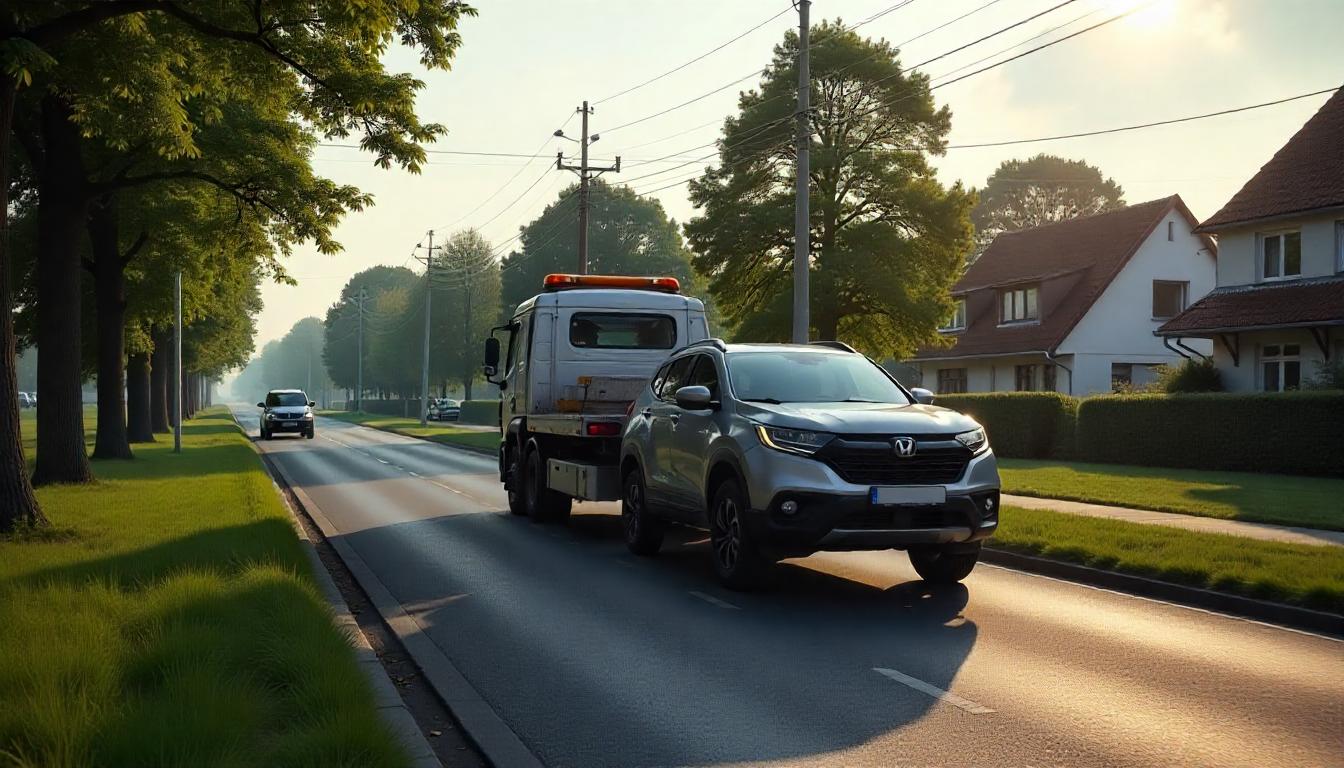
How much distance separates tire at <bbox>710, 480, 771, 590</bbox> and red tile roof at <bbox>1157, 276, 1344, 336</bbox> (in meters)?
22.1

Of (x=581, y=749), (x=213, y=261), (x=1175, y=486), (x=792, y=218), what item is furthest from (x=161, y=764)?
(x=792, y=218)

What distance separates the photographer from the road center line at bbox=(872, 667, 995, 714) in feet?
20.8

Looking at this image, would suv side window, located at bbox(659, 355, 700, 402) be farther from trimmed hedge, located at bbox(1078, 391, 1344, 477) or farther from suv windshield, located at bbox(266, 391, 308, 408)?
suv windshield, located at bbox(266, 391, 308, 408)

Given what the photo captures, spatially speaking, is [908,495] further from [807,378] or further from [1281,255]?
[1281,255]

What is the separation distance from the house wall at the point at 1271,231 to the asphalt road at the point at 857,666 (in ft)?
71.0

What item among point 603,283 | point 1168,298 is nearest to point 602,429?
point 603,283

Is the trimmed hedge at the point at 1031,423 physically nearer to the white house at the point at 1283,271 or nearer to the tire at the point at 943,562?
the white house at the point at 1283,271

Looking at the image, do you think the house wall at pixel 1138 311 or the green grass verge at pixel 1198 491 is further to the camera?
the house wall at pixel 1138 311

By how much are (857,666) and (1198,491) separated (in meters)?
13.9

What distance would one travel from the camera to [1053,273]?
141ft

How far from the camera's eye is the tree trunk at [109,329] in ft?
84.7

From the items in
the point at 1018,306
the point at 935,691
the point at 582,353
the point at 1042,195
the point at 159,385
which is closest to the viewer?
the point at 935,691

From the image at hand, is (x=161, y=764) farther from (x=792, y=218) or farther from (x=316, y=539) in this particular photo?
(x=792, y=218)

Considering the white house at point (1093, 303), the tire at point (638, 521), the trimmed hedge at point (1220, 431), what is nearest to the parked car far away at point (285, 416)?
the white house at point (1093, 303)
